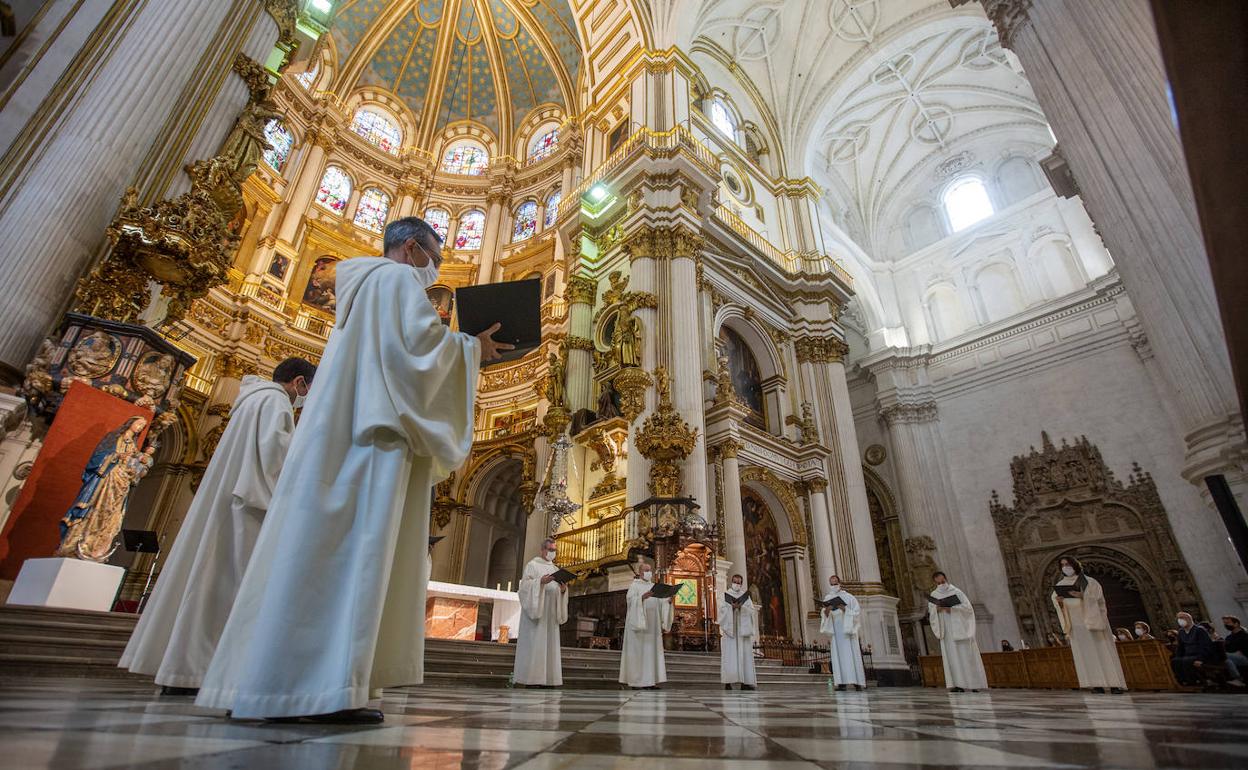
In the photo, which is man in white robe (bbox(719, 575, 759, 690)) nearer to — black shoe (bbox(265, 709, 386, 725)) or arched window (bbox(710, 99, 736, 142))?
black shoe (bbox(265, 709, 386, 725))

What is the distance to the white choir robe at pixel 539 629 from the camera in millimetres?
5535

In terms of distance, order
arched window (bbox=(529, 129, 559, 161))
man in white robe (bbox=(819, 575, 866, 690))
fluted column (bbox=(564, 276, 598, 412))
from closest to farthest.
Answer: man in white robe (bbox=(819, 575, 866, 690)) → fluted column (bbox=(564, 276, 598, 412)) → arched window (bbox=(529, 129, 559, 161))

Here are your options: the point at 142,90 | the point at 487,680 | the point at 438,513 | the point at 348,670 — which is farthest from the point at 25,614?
the point at 438,513

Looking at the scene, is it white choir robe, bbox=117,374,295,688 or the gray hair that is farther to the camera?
white choir robe, bbox=117,374,295,688

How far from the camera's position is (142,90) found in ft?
17.9

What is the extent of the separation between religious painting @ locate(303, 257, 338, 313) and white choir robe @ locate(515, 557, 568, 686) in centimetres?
1480

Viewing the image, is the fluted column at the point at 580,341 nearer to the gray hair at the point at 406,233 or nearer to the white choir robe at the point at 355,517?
the gray hair at the point at 406,233

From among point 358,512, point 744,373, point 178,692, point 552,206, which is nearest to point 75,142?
point 178,692

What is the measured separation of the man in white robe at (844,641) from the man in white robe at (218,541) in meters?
7.27

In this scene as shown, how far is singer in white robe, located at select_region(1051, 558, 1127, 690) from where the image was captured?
275 inches

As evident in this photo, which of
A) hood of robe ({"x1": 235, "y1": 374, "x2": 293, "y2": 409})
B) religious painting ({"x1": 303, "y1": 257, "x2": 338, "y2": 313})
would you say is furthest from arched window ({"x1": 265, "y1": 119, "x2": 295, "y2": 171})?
hood of robe ({"x1": 235, "y1": 374, "x2": 293, "y2": 409})

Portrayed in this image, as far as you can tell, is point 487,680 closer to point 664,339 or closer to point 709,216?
point 664,339

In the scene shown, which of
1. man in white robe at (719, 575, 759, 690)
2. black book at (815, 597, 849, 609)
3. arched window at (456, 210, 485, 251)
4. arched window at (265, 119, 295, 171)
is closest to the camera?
man in white robe at (719, 575, 759, 690)

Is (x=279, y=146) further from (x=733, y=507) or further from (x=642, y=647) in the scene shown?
(x=642, y=647)
